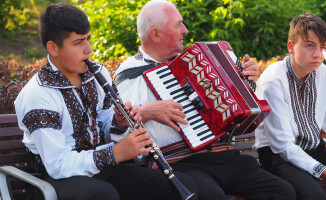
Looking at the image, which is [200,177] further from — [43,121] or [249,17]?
[249,17]

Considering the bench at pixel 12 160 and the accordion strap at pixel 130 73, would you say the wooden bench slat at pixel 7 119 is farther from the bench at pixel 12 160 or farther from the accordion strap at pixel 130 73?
the accordion strap at pixel 130 73

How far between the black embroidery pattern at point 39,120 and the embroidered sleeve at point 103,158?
0.92ft

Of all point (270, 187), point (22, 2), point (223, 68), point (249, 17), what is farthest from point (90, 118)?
point (22, 2)

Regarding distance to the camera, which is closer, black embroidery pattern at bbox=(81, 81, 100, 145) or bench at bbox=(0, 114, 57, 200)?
black embroidery pattern at bbox=(81, 81, 100, 145)

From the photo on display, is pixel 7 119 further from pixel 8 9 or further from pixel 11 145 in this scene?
pixel 8 9

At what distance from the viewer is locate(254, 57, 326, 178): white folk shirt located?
333cm

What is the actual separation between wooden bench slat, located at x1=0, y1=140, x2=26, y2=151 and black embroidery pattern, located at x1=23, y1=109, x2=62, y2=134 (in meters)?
0.52

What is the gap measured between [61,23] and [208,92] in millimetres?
1067

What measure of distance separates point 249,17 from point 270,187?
4309 mm

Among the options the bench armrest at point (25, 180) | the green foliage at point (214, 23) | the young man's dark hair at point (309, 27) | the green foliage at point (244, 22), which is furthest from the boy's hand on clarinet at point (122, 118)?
the green foliage at point (244, 22)

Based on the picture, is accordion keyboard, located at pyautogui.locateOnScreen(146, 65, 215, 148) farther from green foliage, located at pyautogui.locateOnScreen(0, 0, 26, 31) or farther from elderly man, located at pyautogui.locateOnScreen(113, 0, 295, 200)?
green foliage, located at pyautogui.locateOnScreen(0, 0, 26, 31)

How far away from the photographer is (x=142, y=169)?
9.57 feet

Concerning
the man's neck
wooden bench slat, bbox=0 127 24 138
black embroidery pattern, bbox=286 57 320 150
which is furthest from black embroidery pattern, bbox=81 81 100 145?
black embroidery pattern, bbox=286 57 320 150

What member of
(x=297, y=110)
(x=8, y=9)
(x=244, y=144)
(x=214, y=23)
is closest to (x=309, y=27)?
(x=297, y=110)
